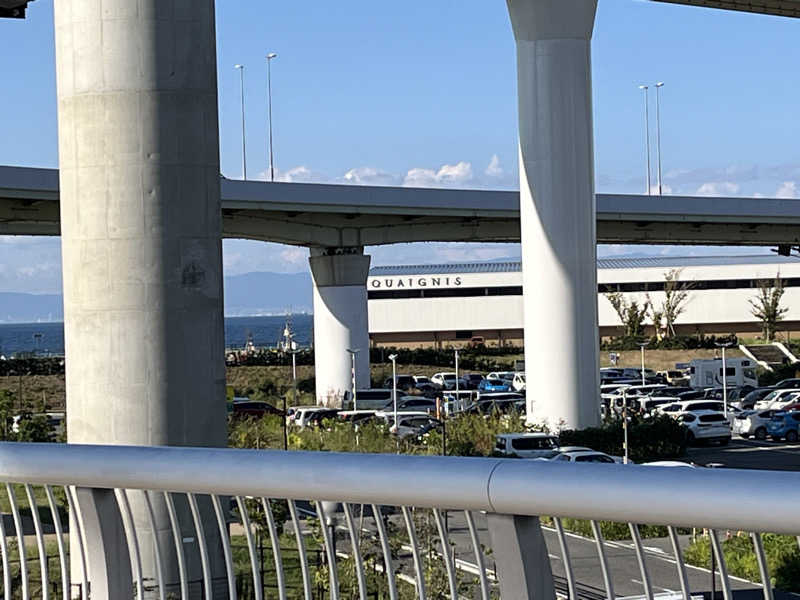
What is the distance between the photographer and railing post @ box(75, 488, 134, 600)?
4.38 metres

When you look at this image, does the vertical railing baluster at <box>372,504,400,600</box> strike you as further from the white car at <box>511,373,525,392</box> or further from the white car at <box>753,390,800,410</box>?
the white car at <box>511,373,525,392</box>

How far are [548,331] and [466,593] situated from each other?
22.8 meters

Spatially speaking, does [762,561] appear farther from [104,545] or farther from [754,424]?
[754,424]

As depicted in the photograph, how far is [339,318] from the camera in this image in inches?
2254

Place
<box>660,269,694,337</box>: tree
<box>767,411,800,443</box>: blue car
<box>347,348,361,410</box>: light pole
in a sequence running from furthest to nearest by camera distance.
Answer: <box>660,269,694,337</box>: tree
<box>347,348,361,410</box>: light pole
<box>767,411,800,443</box>: blue car

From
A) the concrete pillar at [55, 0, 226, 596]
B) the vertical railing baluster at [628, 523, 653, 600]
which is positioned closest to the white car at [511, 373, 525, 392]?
the concrete pillar at [55, 0, 226, 596]

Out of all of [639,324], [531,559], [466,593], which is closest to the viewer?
[531,559]

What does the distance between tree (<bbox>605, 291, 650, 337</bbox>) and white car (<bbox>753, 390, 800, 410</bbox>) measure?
41.4m

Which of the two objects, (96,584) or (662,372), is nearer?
(96,584)

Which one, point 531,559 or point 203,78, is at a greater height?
point 203,78

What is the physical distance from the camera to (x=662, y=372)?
8169 cm

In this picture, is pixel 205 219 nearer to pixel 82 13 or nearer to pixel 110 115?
pixel 110 115

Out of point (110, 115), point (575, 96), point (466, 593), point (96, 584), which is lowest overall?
point (466, 593)

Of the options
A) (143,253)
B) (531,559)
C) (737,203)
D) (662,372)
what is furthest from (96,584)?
(662,372)
